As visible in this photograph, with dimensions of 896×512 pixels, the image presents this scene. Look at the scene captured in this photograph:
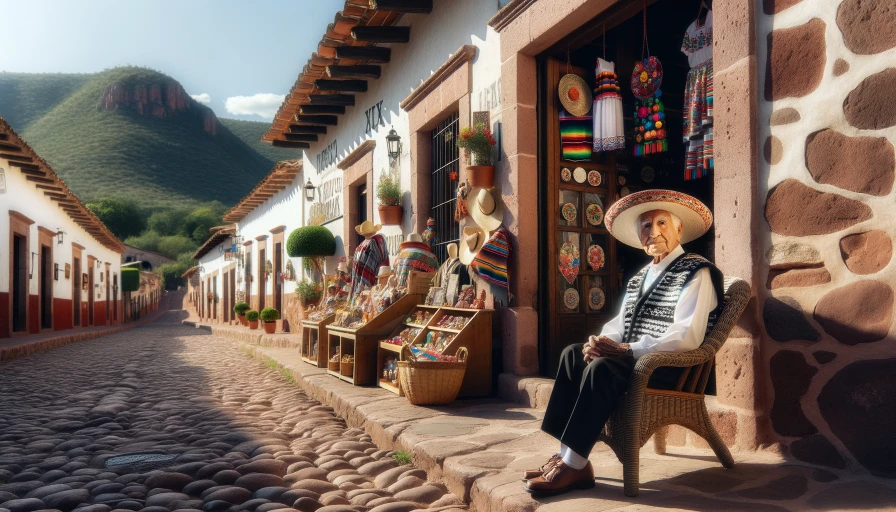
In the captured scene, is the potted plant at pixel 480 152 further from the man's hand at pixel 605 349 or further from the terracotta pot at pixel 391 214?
the man's hand at pixel 605 349

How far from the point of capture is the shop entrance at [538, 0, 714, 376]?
217 inches

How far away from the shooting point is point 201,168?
7450cm

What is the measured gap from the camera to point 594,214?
5.70 m

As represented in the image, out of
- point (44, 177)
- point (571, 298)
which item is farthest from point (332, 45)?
point (44, 177)

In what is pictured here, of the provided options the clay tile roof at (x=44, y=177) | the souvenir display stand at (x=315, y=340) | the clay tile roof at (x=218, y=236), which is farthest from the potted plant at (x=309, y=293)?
the clay tile roof at (x=218, y=236)

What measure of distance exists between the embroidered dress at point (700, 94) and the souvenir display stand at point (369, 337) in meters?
2.94

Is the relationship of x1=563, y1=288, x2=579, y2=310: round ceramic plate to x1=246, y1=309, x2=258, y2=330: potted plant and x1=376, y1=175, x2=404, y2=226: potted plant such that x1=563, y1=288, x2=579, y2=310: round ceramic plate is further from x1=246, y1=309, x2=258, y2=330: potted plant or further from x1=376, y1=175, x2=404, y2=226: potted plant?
x1=246, y1=309, x2=258, y2=330: potted plant

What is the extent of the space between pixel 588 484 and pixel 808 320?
122 centimetres

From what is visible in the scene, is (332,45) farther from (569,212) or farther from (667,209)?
(667,209)

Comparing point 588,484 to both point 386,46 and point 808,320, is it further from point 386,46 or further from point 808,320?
point 386,46

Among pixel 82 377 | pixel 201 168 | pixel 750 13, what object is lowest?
pixel 82 377

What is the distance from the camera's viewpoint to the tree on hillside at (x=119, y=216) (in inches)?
2433

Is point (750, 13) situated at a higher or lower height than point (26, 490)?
higher

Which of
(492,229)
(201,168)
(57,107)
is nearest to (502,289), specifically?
(492,229)
